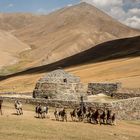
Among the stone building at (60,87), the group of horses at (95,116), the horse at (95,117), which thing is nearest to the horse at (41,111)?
the group of horses at (95,116)

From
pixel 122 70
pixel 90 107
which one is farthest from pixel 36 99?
pixel 122 70

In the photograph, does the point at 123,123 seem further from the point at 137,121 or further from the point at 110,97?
the point at 110,97

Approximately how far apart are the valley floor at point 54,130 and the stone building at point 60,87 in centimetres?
837

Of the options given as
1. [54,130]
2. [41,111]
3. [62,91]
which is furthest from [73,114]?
[62,91]

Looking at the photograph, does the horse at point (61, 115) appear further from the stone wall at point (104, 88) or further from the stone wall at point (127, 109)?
the stone wall at point (104, 88)

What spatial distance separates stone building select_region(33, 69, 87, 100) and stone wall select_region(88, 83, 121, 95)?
9222 mm

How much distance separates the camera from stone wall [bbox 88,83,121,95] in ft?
190

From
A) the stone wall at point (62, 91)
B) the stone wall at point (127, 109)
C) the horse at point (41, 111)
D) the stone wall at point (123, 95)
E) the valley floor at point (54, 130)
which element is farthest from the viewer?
the stone wall at point (123, 95)

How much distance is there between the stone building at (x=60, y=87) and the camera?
48.4 meters

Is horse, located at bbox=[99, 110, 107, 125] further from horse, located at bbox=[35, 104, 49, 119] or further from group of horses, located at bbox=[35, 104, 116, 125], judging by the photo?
horse, located at bbox=[35, 104, 49, 119]

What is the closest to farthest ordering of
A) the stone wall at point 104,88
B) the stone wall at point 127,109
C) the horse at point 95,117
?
1. the horse at point 95,117
2. the stone wall at point 127,109
3. the stone wall at point 104,88

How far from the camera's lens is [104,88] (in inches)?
2314

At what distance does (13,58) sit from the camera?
610 ft

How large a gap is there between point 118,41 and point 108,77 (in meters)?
77.0
